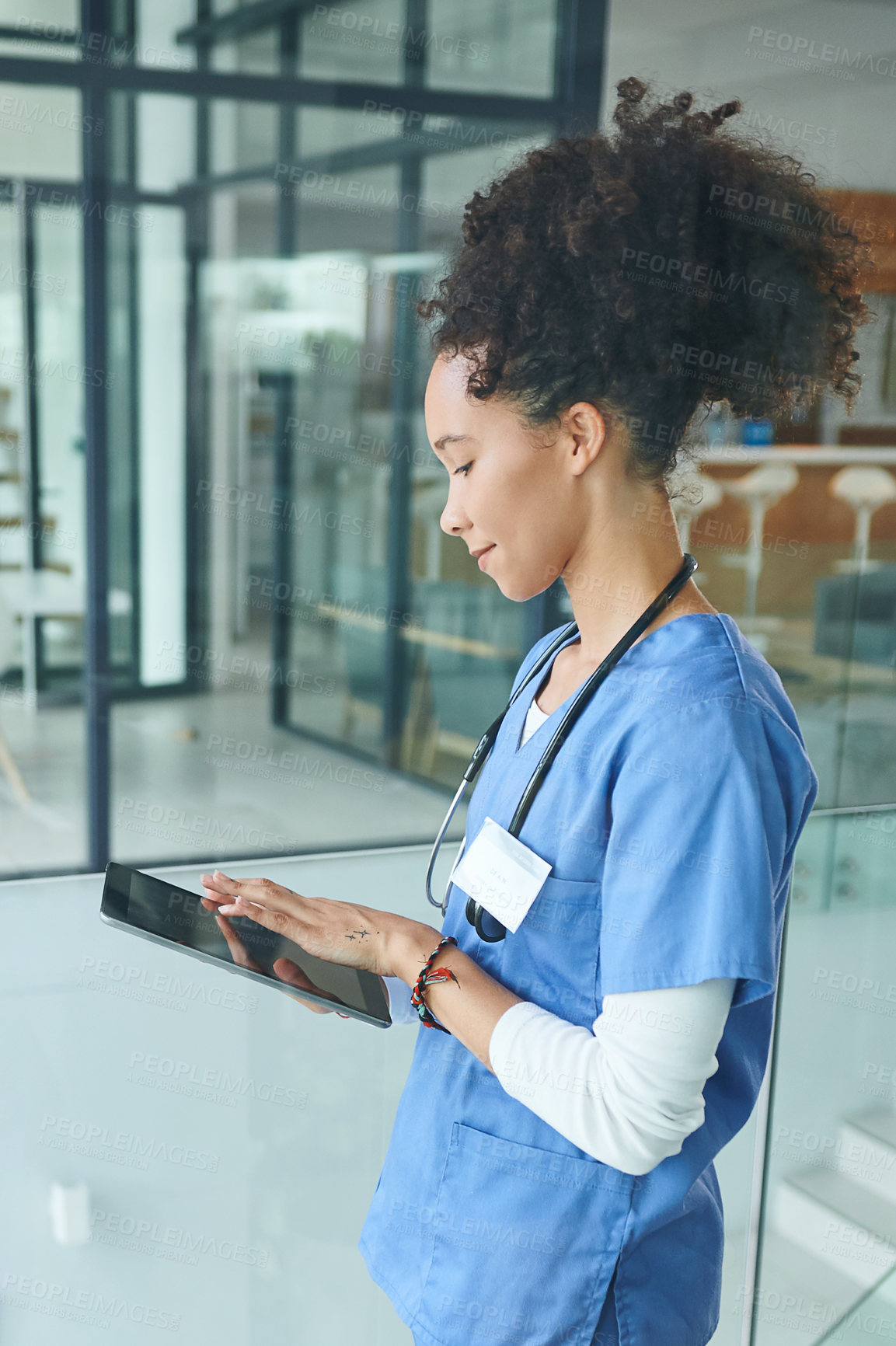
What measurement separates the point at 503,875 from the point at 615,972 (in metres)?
0.12

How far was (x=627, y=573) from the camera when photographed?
86 cm

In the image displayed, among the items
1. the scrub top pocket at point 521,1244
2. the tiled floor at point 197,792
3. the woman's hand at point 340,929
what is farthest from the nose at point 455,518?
the tiled floor at point 197,792

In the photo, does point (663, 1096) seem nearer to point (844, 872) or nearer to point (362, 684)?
point (844, 872)

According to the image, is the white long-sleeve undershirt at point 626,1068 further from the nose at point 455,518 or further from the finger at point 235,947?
the nose at point 455,518

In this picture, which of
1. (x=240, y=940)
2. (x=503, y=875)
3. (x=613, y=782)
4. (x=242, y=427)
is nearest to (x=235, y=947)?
(x=240, y=940)

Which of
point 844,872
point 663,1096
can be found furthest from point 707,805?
point 844,872

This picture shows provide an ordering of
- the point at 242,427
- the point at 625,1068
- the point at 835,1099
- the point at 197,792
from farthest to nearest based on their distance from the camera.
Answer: the point at 242,427, the point at 197,792, the point at 835,1099, the point at 625,1068

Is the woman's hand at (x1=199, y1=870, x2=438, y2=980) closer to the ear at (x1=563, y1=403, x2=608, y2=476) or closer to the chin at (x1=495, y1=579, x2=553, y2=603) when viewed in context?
the chin at (x1=495, y1=579, x2=553, y2=603)

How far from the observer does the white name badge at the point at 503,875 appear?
85 cm

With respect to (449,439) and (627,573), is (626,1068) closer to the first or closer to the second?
(627,573)

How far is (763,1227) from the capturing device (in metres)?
1.83

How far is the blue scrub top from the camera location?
29.8 inches

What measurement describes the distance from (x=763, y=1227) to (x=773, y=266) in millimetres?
1533

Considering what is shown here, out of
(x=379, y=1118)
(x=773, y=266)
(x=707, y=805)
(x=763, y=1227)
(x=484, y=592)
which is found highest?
(x=773, y=266)
